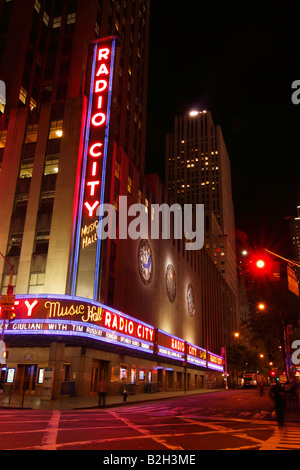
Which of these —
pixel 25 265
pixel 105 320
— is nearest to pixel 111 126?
pixel 25 265

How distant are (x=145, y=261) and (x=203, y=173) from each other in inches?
5416

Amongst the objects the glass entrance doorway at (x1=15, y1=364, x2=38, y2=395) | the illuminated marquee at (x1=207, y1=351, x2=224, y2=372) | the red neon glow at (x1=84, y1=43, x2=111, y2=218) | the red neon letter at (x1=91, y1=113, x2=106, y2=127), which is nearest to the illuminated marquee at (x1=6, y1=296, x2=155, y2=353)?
the glass entrance doorway at (x1=15, y1=364, x2=38, y2=395)

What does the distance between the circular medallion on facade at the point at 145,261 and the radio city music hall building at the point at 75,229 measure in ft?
0.57

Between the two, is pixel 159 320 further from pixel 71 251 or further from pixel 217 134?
pixel 217 134

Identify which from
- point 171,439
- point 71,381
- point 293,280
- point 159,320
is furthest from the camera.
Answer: point 159,320

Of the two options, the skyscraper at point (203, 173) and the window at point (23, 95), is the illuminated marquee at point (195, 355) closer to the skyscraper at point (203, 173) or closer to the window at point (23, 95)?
the window at point (23, 95)

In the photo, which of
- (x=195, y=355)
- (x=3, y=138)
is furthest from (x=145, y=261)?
(x=195, y=355)

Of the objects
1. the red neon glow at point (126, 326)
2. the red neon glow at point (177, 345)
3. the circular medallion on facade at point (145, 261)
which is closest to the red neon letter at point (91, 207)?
the red neon glow at point (126, 326)

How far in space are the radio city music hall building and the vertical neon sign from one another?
109 mm

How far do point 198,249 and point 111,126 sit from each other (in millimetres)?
47079

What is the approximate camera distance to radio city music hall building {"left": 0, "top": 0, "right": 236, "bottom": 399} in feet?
101

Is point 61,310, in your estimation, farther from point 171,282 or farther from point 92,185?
point 171,282

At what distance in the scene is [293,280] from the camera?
1533 cm

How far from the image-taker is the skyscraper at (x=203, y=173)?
541ft
